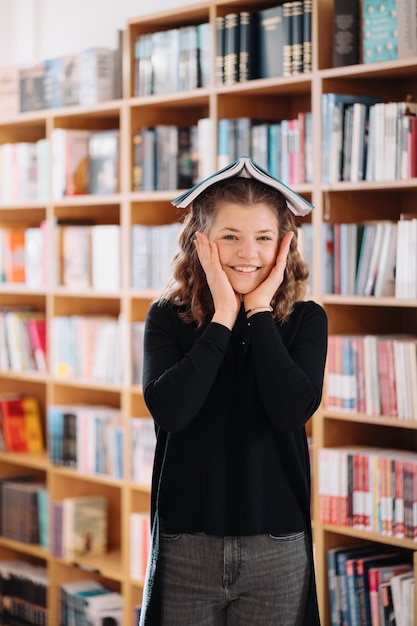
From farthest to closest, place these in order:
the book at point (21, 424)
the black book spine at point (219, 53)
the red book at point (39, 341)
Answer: the book at point (21, 424) < the red book at point (39, 341) < the black book spine at point (219, 53)

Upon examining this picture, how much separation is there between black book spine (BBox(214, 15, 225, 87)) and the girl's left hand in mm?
1545

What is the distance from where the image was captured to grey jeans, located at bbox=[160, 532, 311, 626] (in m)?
1.76

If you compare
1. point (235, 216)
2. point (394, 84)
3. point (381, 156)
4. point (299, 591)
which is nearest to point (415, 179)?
point (381, 156)

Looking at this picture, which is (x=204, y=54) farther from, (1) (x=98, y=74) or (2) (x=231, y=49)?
(1) (x=98, y=74)

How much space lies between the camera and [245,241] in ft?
6.06

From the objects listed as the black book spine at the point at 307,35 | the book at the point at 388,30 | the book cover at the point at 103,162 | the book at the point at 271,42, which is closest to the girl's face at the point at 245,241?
the book at the point at 388,30

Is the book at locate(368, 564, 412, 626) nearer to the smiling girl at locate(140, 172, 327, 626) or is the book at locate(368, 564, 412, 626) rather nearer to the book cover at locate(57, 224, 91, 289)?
the smiling girl at locate(140, 172, 327, 626)

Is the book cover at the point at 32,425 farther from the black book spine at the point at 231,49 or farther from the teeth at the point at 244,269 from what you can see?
the teeth at the point at 244,269

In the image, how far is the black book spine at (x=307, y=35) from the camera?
302cm

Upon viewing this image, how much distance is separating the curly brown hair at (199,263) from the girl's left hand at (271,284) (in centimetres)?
5

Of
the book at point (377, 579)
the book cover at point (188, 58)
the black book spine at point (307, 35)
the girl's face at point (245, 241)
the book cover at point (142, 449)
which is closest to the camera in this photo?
the girl's face at point (245, 241)

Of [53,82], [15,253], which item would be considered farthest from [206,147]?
[15,253]

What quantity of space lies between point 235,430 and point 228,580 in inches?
10.6

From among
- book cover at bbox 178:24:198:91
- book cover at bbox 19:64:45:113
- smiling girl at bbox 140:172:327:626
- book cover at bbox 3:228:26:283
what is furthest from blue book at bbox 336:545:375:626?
book cover at bbox 19:64:45:113
